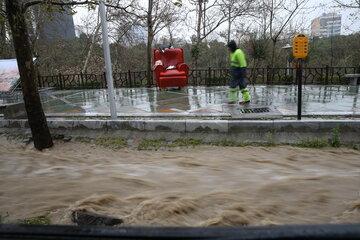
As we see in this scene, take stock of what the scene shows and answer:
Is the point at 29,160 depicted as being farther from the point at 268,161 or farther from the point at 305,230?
the point at 305,230

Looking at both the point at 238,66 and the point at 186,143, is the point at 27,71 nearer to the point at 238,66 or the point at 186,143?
the point at 186,143

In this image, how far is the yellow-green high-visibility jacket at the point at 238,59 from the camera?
7289mm

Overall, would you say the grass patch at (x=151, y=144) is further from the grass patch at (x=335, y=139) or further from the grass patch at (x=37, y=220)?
the grass patch at (x=335, y=139)

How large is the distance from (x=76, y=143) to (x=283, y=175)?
482 centimetres

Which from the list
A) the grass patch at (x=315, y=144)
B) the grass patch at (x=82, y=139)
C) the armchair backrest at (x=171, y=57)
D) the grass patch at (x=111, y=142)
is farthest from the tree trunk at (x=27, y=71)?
the armchair backrest at (x=171, y=57)

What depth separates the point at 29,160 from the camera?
17.0 feet

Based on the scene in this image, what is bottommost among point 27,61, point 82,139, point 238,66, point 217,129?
point 82,139

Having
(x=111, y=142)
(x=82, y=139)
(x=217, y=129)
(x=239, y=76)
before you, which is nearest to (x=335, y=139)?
(x=217, y=129)

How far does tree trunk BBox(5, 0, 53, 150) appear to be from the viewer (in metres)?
4.98

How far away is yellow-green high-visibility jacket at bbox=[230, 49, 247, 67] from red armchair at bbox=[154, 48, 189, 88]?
156 inches

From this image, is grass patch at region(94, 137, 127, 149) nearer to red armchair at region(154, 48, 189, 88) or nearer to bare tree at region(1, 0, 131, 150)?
bare tree at region(1, 0, 131, 150)

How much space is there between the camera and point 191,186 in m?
3.71

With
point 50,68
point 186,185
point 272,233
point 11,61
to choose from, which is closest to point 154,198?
point 186,185

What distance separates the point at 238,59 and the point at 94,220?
19.6 feet
